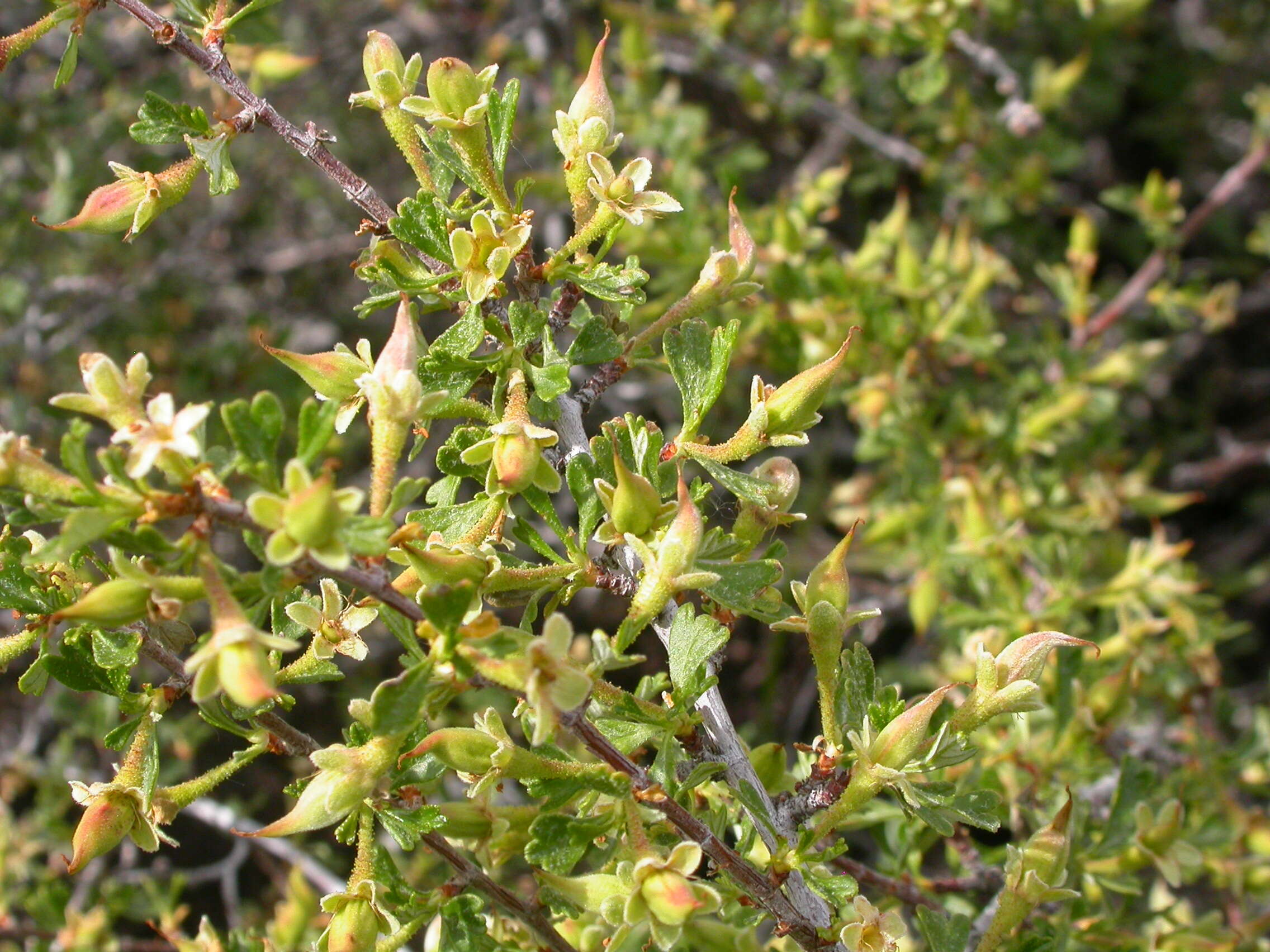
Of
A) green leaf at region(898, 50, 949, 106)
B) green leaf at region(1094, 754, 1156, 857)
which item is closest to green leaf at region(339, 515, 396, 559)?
green leaf at region(1094, 754, 1156, 857)

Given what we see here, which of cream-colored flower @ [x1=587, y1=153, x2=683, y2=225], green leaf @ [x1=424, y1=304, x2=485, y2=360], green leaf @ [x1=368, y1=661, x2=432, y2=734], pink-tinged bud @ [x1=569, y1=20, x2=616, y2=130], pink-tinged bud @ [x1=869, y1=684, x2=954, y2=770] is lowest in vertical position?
pink-tinged bud @ [x1=869, y1=684, x2=954, y2=770]

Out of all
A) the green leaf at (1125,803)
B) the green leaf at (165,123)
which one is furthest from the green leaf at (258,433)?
the green leaf at (1125,803)

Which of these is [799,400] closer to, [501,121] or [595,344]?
[595,344]

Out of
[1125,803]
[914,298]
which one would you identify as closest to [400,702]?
[1125,803]

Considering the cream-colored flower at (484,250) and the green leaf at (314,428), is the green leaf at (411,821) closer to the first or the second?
the green leaf at (314,428)

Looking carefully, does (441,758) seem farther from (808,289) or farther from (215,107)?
(215,107)

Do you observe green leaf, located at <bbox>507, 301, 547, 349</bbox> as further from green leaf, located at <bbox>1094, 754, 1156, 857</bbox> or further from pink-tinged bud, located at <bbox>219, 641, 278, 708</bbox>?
green leaf, located at <bbox>1094, 754, 1156, 857</bbox>
